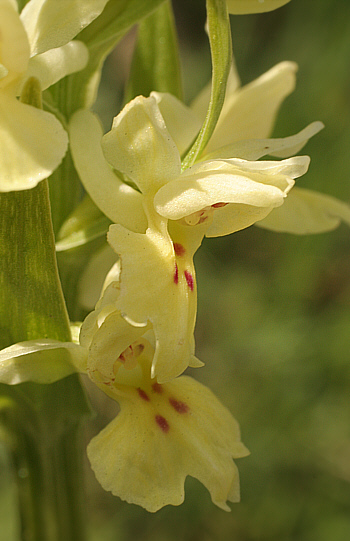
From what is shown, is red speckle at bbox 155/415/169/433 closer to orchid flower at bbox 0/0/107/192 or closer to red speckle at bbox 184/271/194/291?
red speckle at bbox 184/271/194/291

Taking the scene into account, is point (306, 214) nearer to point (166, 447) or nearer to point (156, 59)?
point (156, 59)

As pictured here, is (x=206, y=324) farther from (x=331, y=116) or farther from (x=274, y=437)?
(x=331, y=116)

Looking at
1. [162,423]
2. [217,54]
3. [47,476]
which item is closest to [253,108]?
[217,54]

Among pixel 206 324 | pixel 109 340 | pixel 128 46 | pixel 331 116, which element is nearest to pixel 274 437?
pixel 206 324

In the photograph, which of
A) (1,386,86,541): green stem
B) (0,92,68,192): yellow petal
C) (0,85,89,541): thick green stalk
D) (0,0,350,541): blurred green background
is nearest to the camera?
(0,92,68,192): yellow petal

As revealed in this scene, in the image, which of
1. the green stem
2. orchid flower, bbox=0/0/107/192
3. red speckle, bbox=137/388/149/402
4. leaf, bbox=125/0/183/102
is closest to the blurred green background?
the green stem

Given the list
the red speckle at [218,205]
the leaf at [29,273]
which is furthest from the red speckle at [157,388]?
the red speckle at [218,205]
